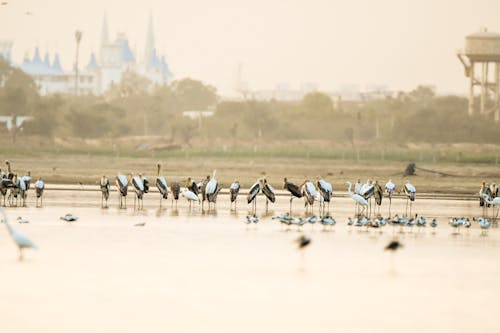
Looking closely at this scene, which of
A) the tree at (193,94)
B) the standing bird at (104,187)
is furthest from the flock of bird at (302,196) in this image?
the tree at (193,94)

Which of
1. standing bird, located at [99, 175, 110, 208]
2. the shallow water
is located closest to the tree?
standing bird, located at [99, 175, 110, 208]

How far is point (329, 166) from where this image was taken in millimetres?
62500

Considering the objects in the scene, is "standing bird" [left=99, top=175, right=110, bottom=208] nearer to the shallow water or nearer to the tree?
the shallow water

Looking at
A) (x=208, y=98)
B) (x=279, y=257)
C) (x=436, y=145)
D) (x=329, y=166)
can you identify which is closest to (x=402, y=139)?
(x=436, y=145)

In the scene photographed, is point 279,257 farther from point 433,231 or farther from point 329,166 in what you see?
point 329,166

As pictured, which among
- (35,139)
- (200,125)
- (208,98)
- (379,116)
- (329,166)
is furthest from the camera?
(208,98)

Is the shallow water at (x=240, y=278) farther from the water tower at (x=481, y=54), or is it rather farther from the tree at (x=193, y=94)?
the tree at (x=193, y=94)

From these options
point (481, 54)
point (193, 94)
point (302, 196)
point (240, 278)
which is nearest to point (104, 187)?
point (302, 196)

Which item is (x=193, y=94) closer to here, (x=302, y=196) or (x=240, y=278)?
(x=302, y=196)

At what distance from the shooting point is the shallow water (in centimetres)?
1666

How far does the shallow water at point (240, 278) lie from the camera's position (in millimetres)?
16656

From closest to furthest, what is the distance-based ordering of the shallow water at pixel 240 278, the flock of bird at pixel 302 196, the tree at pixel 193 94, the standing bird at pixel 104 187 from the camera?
the shallow water at pixel 240 278
the flock of bird at pixel 302 196
the standing bird at pixel 104 187
the tree at pixel 193 94

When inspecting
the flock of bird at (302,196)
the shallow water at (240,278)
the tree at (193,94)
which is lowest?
the shallow water at (240,278)

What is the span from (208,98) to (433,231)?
136596 millimetres
